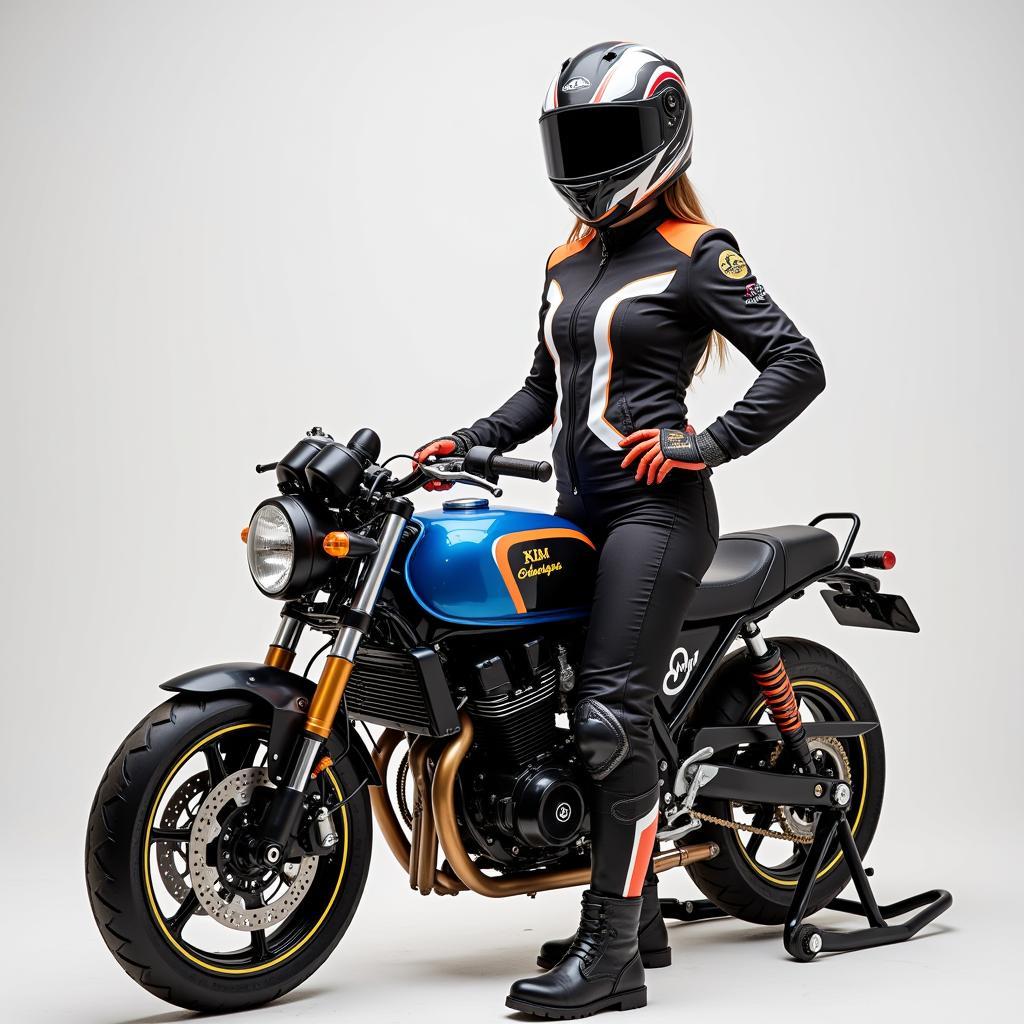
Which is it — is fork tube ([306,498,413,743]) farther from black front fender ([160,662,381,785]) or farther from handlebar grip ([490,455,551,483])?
handlebar grip ([490,455,551,483])

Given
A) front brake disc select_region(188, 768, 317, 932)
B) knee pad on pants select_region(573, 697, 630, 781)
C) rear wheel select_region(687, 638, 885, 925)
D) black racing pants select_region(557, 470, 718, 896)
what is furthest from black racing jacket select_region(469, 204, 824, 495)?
front brake disc select_region(188, 768, 317, 932)

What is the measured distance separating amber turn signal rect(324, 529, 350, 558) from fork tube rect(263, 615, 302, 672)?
38 centimetres

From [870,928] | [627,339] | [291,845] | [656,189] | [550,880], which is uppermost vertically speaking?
[656,189]

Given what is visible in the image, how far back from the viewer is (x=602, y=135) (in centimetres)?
424

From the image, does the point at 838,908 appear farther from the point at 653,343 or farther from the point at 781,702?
the point at 653,343

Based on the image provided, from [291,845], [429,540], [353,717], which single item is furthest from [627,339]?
[291,845]

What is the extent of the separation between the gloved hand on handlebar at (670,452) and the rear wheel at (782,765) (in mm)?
927

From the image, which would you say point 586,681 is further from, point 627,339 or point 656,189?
point 656,189

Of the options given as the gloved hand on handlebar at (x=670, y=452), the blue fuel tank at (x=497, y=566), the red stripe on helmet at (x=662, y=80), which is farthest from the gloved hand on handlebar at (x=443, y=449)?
the red stripe on helmet at (x=662, y=80)

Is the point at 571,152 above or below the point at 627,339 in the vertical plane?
above

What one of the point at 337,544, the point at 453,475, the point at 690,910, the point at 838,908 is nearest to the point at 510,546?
the point at 453,475

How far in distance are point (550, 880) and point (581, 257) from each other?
1623 mm

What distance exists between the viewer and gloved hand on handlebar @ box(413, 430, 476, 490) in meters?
3.98

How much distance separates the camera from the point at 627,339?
4.23 metres
